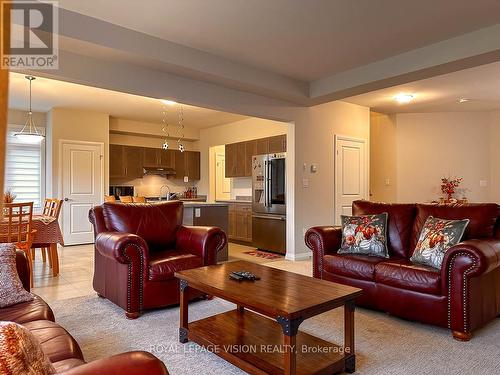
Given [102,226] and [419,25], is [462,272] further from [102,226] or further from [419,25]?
[102,226]

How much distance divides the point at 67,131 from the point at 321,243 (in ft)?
17.9

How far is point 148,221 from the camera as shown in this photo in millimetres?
3547

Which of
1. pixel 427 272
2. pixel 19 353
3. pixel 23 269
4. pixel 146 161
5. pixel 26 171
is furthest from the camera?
pixel 146 161

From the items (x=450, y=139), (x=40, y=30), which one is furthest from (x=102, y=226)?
(x=450, y=139)

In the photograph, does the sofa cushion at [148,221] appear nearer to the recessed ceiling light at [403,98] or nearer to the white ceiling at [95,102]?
the white ceiling at [95,102]

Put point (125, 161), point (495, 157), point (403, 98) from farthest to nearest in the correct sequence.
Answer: point (125, 161)
point (495, 157)
point (403, 98)

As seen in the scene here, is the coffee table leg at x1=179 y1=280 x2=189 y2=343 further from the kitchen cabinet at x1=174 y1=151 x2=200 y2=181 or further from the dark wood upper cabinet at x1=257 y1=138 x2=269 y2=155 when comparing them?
the kitchen cabinet at x1=174 y1=151 x2=200 y2=181

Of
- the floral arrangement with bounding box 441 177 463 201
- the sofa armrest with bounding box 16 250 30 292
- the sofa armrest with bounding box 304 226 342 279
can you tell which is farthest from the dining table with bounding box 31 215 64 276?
the floral arrangement with bounding box 441 177 463 201

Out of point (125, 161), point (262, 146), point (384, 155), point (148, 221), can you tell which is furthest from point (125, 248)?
point (384, 155)

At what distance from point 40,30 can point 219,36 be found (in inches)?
62.6

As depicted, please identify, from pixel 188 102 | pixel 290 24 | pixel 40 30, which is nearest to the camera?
pixel 40 30

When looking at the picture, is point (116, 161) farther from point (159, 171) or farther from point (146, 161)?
point (159, 171)

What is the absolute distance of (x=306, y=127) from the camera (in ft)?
18.2

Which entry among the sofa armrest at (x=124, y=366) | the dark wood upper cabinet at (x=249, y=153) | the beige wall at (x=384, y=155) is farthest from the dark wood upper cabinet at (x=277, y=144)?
the sofa armrest at (x=124, y=366)
